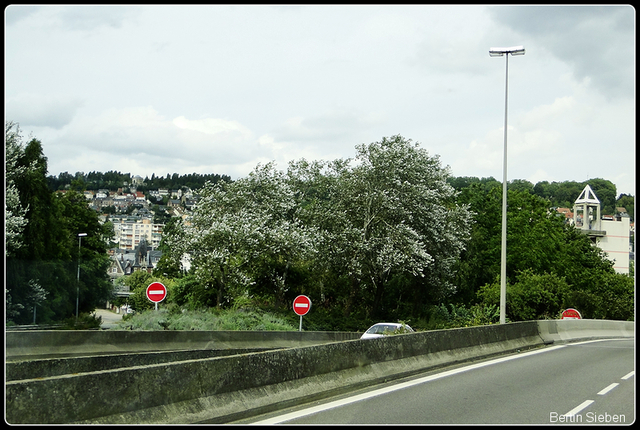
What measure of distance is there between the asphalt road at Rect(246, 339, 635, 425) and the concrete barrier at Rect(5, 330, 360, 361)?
1007 cm

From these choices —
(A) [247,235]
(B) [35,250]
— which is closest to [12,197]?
(B) [35,250]

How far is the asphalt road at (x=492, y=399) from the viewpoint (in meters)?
8.87

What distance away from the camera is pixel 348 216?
43250 mm

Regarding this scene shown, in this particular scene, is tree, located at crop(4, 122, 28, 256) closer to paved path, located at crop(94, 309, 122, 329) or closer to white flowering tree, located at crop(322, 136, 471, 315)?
paved path, located at crop(94, 309, 122, 329)

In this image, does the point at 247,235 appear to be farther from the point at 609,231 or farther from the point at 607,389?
the point at 609,231

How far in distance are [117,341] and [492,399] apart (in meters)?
12.8

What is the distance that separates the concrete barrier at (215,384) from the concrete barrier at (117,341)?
974cm

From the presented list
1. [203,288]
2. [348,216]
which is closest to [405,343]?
[348,216]

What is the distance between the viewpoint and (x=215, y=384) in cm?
852

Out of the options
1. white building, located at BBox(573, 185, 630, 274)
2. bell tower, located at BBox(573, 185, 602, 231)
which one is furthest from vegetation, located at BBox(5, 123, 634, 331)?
white building, located at BBox(573, 185, 630, 274)

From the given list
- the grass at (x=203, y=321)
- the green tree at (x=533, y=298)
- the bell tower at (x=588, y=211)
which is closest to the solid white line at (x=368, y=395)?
the grass at (x=203, y=321)

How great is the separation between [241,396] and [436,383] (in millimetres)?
4739

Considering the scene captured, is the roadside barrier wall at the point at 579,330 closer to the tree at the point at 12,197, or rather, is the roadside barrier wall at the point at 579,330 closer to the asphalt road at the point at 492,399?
the asphalt road at the point at 492,399

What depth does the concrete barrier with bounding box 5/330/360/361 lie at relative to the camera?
17.7 metres
